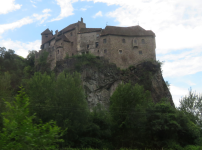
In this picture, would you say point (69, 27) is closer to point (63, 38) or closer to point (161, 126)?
point (63, 38)

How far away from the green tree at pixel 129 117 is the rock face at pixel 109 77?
551 inches

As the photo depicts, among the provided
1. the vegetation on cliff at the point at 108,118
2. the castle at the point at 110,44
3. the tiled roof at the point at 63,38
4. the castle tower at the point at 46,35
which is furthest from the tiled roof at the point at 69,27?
the vegetation on cliff at the point at 108,118

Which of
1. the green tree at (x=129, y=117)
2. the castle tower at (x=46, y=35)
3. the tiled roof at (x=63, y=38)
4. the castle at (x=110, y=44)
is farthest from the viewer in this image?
the castle tower at (x=46, y=35)

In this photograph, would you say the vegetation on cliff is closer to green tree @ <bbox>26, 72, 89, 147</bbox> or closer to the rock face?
green tree @ <bbox>26, 72, 89, 147</bbox>

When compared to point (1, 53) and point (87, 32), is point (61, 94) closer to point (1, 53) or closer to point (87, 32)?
point (87, 32)

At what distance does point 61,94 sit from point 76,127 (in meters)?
5.19

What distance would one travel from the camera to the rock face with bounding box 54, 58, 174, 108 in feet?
168

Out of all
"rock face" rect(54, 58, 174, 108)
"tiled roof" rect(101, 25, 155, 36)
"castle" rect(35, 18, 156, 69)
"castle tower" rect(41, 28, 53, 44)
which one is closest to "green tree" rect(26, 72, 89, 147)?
"rock face" rect(54, 58, 174, 108)

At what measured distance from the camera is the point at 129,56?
56.3m

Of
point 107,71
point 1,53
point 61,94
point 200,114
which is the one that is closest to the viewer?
point 61,94

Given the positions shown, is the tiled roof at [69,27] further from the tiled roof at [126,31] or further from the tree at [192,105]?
the tree at [192,105]

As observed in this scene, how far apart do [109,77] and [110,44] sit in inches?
Answer: 343

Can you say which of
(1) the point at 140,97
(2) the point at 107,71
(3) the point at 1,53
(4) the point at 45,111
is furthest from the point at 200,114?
(3) the point at 1,53

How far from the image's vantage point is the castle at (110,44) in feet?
184
